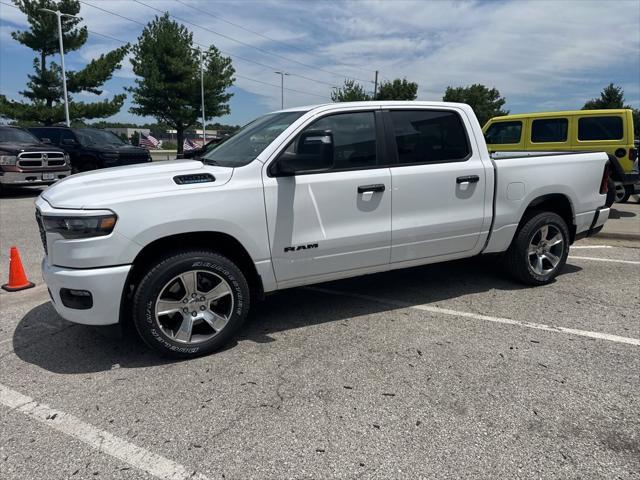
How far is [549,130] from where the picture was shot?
432 inches

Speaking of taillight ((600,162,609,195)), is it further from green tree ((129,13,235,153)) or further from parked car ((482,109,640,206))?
green tree ((129,13,235,153))

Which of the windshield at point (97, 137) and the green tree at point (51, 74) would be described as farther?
the green tree at point (51, 74)

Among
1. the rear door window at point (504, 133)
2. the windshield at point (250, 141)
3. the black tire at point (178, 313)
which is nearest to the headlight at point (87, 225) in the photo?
the black tire at point (178, 313)

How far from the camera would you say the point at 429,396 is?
2.96 m

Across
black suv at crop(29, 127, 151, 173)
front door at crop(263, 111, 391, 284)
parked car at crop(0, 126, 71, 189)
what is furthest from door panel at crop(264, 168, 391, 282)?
black suv at crop(29, 127, 151, 173)

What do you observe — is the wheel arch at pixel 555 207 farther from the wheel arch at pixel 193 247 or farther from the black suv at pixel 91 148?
the black suv at pixel 91 148

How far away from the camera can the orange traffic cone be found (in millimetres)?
5004

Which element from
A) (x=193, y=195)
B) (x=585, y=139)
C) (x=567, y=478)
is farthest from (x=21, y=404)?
(x=585, y=139)

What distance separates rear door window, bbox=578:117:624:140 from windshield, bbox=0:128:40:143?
1430cm

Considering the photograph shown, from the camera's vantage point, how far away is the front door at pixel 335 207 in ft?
11.9

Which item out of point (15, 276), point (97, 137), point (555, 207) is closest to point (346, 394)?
point (555, 207)

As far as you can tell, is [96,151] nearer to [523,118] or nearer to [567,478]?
[523,118]

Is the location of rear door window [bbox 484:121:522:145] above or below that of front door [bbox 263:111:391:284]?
above

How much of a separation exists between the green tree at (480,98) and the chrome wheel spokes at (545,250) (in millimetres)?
58035
